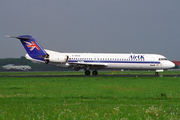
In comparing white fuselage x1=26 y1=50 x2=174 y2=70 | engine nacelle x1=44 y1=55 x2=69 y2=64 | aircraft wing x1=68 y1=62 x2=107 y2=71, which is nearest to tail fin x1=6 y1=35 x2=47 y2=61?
white fuselage x1=26 y1=50 x2=174 y2=70

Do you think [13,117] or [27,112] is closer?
[13,117]

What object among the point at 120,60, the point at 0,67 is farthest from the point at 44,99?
the point at 0,67

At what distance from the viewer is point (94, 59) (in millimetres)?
51000

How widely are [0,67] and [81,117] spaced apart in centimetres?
15007

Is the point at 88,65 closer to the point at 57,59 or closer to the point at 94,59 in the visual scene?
the point at 94,59

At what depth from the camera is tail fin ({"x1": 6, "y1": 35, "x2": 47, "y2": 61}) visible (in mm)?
50688

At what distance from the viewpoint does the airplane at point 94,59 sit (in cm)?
4950

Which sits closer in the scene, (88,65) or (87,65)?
(87,65)

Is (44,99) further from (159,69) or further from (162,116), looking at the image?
(159,69)

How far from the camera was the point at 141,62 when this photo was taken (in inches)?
1946

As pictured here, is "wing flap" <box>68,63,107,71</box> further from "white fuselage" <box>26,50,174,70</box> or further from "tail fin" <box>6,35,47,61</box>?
"tail fin" <box>6,35,47,61</box>

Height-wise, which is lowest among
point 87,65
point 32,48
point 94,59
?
point 87,65

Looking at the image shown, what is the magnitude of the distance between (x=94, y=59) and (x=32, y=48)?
10.8 metres

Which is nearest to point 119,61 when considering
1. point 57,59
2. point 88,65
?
point 88,65
